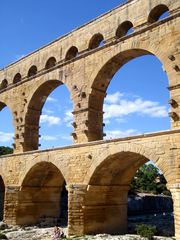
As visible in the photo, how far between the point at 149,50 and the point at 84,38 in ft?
13.8

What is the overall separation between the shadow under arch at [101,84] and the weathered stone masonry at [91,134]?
0.05 metres

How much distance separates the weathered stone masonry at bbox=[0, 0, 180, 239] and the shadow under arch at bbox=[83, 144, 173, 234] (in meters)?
0.04

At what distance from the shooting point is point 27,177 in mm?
17828

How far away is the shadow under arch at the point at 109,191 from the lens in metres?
13.9

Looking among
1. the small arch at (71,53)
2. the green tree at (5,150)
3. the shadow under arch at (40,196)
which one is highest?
the small arch at (71,53)

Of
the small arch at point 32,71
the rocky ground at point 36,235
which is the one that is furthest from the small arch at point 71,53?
the rocky ground at point 36,235

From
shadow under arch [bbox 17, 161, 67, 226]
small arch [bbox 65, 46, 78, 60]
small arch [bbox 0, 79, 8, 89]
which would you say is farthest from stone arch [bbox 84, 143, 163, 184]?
small arch [bbox 0, 79, 8, 89]

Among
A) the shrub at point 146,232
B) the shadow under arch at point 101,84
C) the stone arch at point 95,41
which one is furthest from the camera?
the stone arch at point 95,41

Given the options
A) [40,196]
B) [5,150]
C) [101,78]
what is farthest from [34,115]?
[5,150]

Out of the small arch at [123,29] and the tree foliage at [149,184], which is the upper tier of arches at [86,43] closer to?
the small arch at [123,29]

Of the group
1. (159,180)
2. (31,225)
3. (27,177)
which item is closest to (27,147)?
(27,177)

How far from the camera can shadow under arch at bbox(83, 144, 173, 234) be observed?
45.7ft

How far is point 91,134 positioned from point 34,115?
17.9ft

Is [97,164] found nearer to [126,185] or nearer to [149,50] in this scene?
[126,185]
